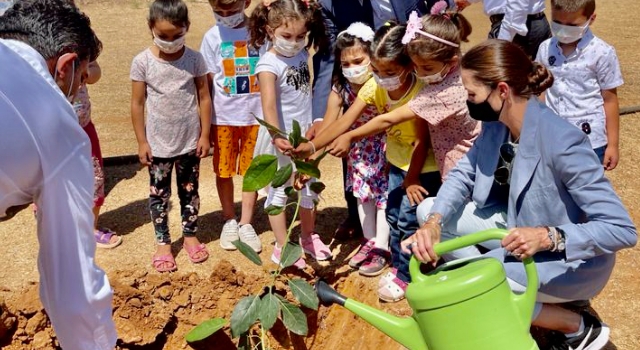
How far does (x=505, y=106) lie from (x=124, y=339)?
1.96 m

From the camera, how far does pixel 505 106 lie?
9.25 ft

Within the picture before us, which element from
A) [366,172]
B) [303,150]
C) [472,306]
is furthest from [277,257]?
[472,306]

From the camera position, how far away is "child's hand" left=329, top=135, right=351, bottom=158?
11.2 feet

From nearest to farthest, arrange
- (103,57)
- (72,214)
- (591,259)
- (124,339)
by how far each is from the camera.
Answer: (72,214), (591,259), (124,339), (103,57)

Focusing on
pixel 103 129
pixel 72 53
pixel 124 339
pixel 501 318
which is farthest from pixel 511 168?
pixel 103 129

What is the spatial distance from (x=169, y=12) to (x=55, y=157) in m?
2.02

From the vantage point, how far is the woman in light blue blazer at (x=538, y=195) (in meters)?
2.62

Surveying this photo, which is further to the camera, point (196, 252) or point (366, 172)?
point (196, 252)

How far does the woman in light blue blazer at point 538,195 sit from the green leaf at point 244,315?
79 cm

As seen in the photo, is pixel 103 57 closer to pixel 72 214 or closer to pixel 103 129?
pixel 103 129

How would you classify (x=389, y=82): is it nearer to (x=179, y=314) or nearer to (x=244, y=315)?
(x=244, y=315)

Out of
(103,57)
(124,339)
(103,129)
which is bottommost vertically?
(103,57)

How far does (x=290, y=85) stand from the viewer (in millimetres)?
3900

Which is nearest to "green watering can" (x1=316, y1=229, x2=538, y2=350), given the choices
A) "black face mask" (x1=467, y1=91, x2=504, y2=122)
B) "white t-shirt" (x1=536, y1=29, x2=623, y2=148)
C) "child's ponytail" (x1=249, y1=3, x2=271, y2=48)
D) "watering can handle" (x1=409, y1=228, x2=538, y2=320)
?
"watering can handle" (x1=409, y1=228, x2=538, y2=320)
